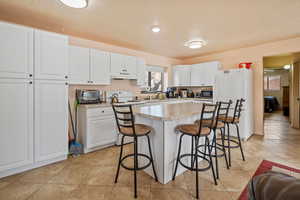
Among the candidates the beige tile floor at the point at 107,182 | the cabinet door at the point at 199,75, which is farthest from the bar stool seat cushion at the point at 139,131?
the cabinet door at the point at 199,75

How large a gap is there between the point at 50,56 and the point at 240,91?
4002 millimetres

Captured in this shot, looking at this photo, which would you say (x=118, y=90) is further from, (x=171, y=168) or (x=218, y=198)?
(x=218, y=198)

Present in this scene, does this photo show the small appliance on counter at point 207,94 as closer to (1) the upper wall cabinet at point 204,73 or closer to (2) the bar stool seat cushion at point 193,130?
(1) the upper wall cabinet at point 204,73

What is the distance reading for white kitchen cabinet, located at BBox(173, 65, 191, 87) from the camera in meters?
4.99

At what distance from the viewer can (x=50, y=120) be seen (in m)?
2.33

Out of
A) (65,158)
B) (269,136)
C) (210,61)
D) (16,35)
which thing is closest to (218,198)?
(65,158)

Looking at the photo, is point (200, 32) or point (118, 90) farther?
point (118, 90)

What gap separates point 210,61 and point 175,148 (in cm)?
384

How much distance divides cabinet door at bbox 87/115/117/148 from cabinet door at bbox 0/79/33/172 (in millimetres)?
896

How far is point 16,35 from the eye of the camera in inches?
79.9

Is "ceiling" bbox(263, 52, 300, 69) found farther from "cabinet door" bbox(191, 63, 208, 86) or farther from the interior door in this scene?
"cabinet door" bbox(191, 63, 208, 86)

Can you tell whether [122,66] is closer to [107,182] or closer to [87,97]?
[87,97]

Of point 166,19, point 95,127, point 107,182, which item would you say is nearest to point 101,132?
point 95,127

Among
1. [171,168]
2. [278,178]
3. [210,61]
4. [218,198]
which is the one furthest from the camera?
[210,61]
